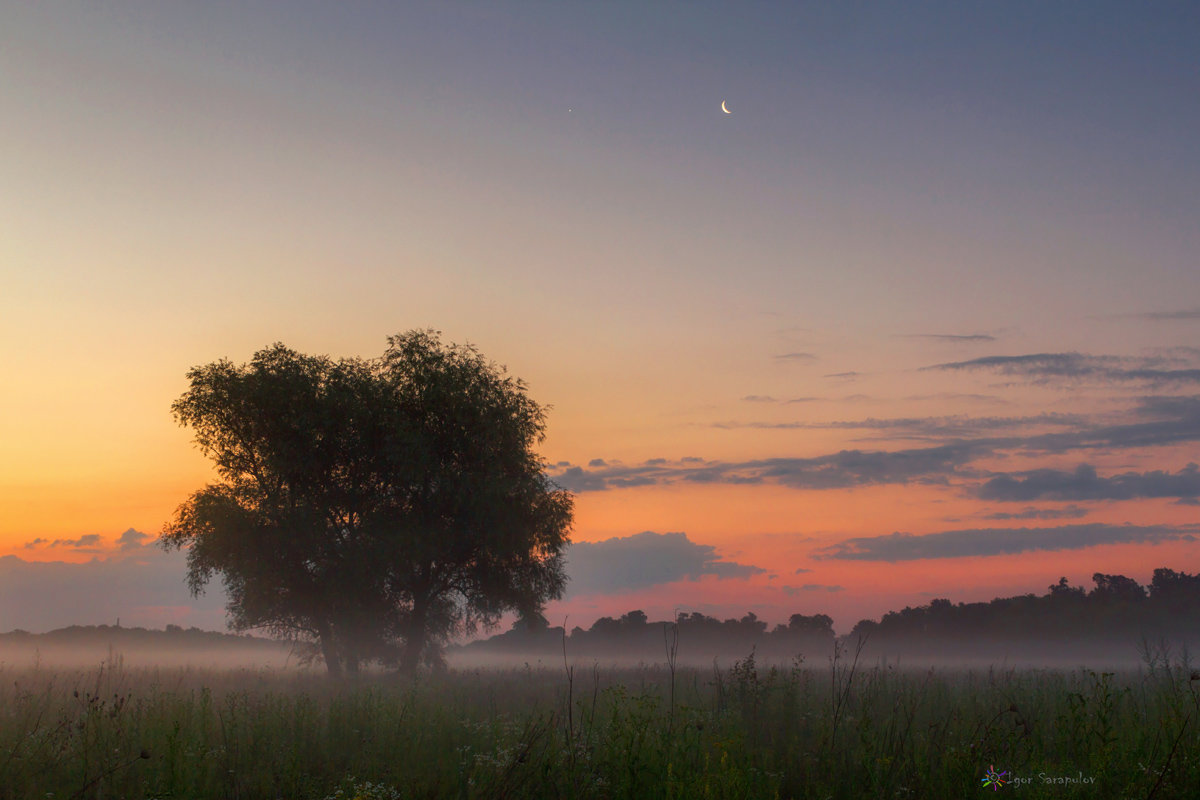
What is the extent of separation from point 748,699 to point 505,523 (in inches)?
658

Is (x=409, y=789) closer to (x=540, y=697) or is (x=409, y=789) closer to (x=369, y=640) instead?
(x=540, y=697)

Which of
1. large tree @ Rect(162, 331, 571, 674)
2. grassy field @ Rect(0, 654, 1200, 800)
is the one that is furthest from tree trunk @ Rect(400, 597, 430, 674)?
grassy field @ Rect(0, 654, 1200, 800)

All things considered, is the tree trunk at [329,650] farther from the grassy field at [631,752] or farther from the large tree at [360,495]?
the grassy field at [631,752]

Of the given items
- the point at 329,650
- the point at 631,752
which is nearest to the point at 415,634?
the point at 329,650

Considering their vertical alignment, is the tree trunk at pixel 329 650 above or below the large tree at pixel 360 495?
below

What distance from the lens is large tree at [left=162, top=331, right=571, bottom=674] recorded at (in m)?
30.2

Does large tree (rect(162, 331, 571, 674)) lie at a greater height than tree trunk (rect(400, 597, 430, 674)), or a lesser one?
greater

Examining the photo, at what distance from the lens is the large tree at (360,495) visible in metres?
30.2

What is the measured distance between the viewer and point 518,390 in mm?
33500

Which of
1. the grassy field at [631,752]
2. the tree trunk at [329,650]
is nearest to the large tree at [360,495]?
the tree trunk at [329,650]

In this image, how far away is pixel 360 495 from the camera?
3155 centimetres

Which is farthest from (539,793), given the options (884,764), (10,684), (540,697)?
(10,684)

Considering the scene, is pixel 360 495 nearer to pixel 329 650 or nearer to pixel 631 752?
pixel 329 650

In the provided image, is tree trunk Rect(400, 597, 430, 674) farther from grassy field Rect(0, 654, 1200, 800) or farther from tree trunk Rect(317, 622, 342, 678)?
grassy field Rect(0, 654, 1200, 800)
